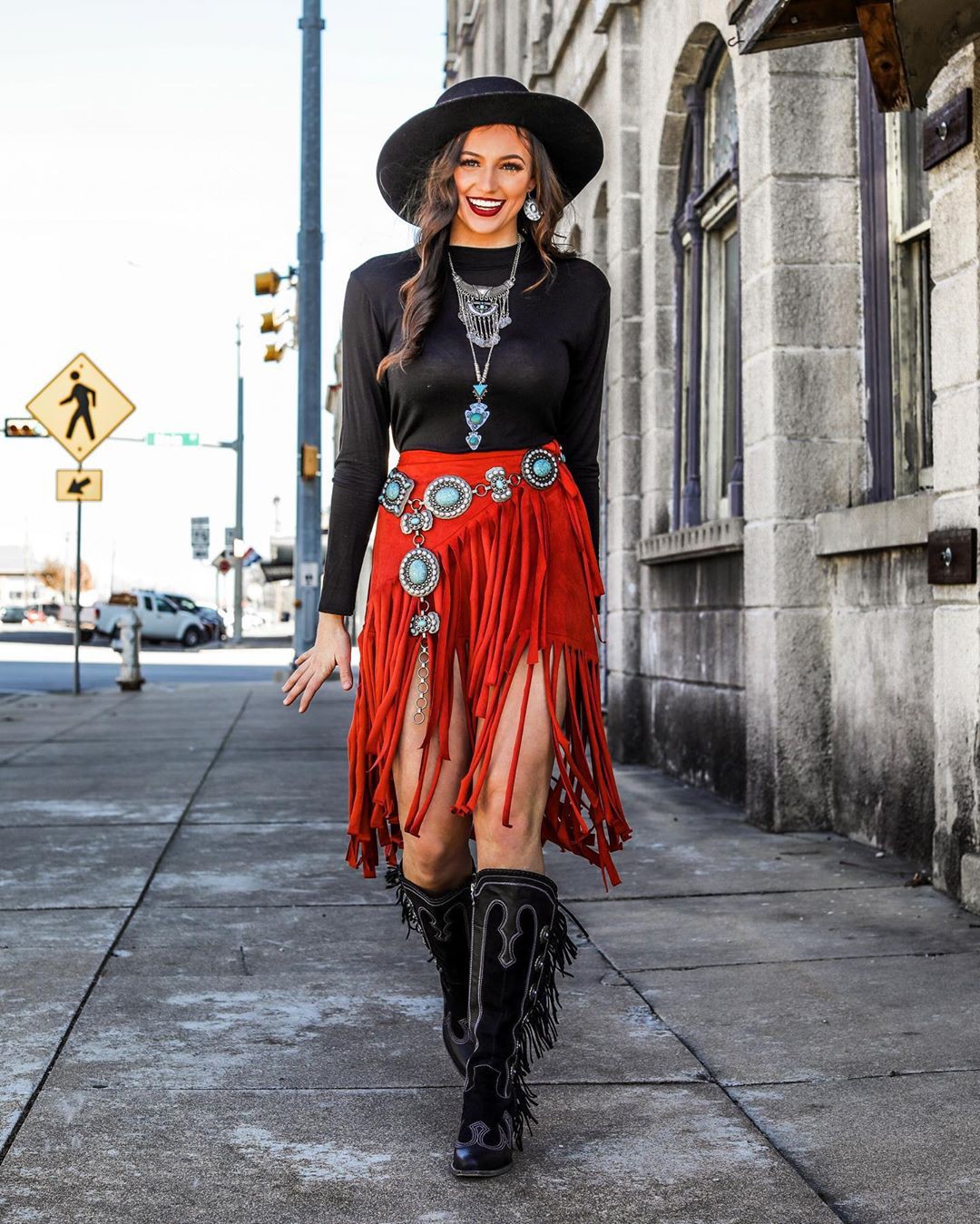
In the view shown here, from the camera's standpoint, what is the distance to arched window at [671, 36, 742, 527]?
8.67 metres

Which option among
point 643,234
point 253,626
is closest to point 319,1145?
point 643,234

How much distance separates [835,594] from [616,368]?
3736mm

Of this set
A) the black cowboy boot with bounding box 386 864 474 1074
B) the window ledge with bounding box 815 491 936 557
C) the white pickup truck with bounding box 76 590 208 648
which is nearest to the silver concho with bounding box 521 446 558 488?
the black cowboy boot with bounding box 386 864 474 1074

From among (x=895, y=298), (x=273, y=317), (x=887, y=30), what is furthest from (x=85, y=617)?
(x=887, y=30)

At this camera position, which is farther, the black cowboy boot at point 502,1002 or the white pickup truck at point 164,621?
the white pickup truck at point 164,621

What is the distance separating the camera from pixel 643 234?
976 cm

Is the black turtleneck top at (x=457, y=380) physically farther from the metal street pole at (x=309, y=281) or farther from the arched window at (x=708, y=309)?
the metal street pole at (x=309, y=281)

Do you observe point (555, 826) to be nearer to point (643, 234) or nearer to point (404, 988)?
point (404, 988)

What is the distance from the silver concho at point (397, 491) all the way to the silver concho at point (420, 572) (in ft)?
0.37

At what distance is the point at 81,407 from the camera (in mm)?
17453

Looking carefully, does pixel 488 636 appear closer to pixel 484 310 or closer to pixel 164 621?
pixel 484 310

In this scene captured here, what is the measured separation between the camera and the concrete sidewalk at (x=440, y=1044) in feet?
9.21

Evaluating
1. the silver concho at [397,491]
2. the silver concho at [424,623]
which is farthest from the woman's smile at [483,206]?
the silver concho at [424,623]

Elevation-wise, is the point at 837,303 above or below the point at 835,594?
above
